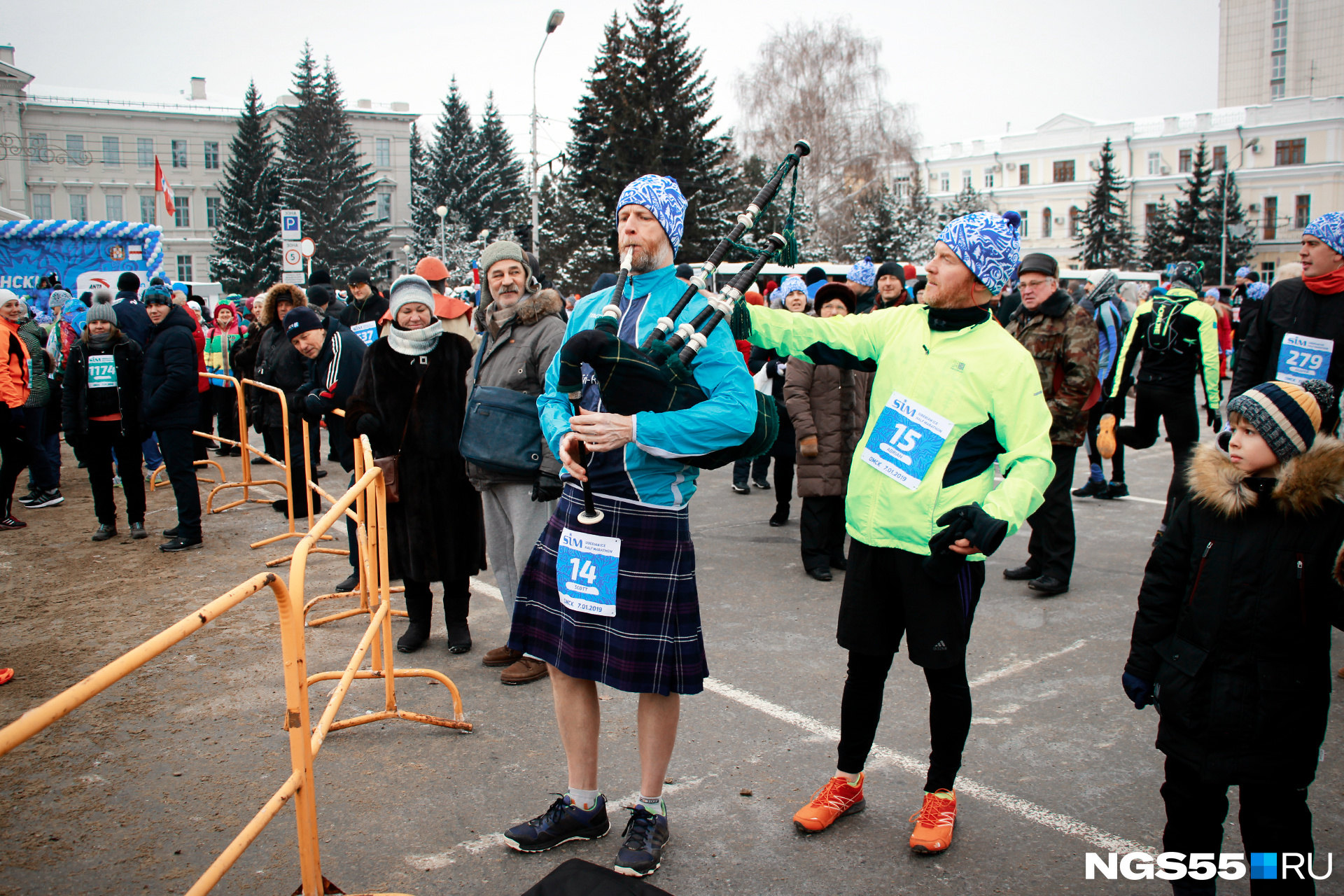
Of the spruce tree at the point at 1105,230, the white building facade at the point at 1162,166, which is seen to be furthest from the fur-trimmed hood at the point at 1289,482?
the white building facade at the point at 1162,166

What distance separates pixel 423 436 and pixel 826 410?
10.2 feet

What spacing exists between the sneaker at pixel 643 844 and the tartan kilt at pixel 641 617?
47cm

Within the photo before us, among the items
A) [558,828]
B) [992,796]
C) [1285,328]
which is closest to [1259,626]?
[992,796]

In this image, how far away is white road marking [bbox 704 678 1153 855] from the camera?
3150 millimetres

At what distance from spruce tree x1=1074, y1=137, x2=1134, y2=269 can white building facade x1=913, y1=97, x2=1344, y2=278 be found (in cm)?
129

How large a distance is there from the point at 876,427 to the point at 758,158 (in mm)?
40668

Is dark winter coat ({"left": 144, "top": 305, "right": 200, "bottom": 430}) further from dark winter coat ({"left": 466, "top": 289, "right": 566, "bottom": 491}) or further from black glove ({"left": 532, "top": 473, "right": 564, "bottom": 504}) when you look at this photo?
black glove ({"left": 532, "top": 473, "right": 564, "bottom": 504})

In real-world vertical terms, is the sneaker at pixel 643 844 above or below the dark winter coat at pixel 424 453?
below

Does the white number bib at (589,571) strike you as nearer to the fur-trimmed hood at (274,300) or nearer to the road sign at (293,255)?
the fur-trimmed hood at (274,300)

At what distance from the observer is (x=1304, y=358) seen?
15.8ft

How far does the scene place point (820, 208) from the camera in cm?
4666

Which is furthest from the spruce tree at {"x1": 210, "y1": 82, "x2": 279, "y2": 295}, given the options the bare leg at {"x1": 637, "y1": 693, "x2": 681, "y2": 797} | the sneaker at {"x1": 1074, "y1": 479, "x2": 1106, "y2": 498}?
the bare leg at {"x1": 637, "y1": 693, "x2": 681, "y2": 797}

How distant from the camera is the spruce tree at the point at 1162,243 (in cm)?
5088

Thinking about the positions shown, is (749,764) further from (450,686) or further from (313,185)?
(313,185)
